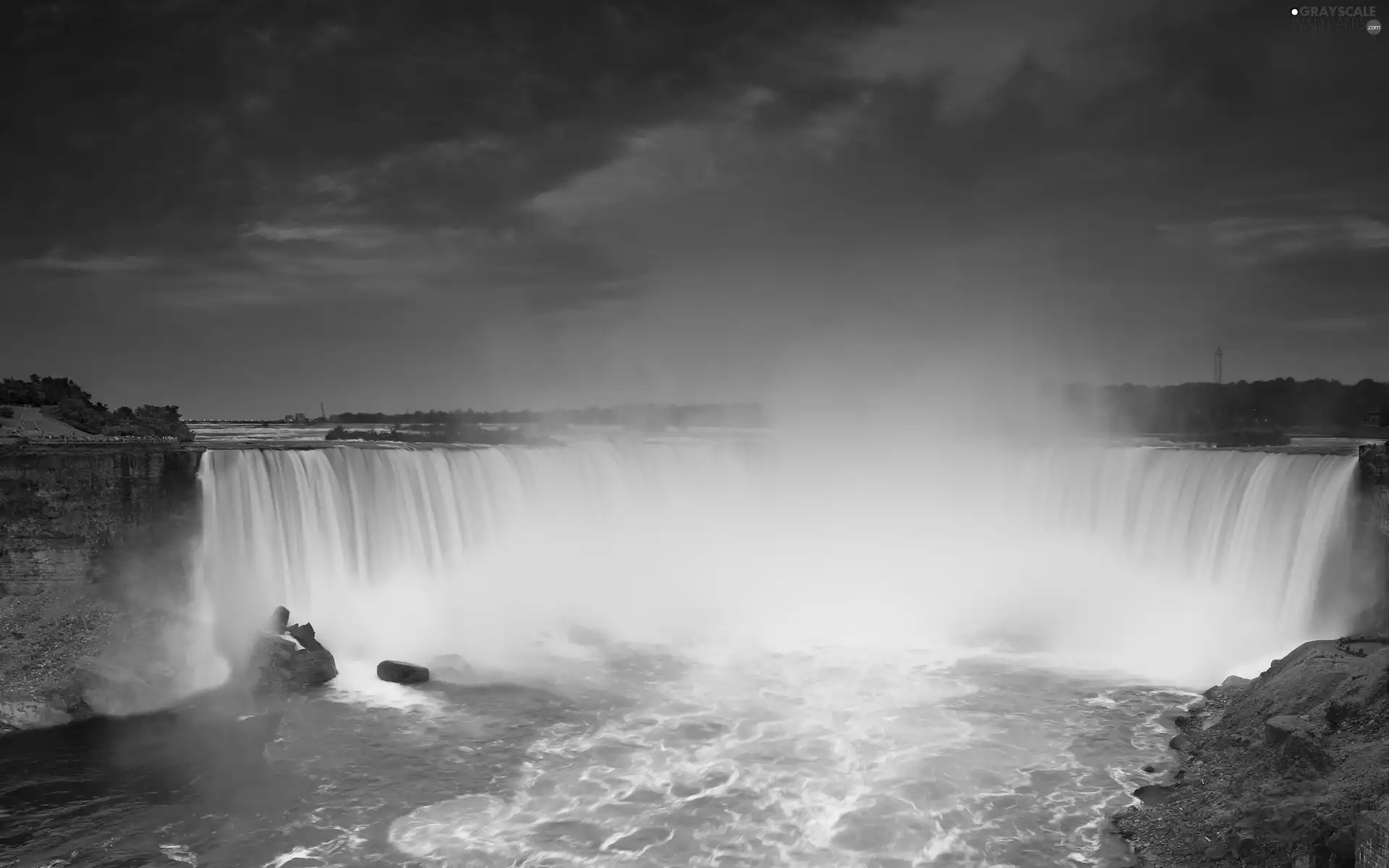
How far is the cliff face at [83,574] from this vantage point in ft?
55.4

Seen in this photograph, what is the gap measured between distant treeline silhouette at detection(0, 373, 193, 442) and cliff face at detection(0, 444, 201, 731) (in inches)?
303

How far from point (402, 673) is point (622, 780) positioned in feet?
23.5

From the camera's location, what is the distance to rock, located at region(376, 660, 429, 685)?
18766 millimetres

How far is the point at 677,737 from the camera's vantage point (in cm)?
1588

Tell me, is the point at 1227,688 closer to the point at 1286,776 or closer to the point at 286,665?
the point at 1286,776

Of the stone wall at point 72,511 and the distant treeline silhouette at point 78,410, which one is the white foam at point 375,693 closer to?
the stone wall at point 72,511

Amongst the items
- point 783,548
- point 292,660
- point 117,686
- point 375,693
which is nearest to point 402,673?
point 375,693

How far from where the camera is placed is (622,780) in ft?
46.0

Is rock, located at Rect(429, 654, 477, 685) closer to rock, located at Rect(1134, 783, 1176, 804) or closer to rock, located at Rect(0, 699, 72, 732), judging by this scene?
rock, located at Rect(0, 699, 72, 732)

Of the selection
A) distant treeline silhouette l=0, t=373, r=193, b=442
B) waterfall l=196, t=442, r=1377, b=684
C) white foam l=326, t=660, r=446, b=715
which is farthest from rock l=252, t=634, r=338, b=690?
distant treeline silhouette l=0, t=373, r=193, b=442

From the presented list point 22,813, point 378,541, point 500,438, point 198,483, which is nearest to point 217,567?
point 198,483

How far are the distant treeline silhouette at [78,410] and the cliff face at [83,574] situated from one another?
7.68m

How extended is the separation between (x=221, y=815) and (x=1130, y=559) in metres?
23.4

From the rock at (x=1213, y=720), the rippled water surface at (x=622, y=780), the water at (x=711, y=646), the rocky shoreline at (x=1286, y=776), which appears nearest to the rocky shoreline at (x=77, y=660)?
the water at (x=711, y=646)
